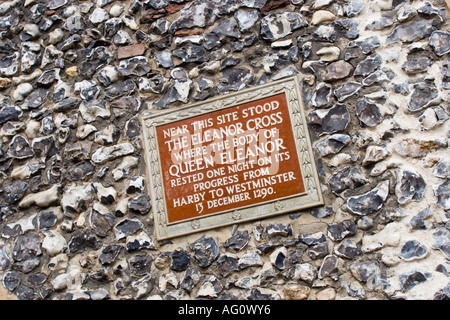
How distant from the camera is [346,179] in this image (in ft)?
9.02

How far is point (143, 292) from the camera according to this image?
2.92m

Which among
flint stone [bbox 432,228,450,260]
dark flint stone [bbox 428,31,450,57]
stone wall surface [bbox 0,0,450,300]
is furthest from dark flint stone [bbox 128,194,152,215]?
dark flint stone [bbox 428,31,450,57]

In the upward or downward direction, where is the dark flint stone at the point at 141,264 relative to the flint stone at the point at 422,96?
downward

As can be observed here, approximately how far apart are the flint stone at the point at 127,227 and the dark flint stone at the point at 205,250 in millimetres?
296

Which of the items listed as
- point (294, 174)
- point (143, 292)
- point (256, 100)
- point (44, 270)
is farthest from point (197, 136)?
point (44, 270)

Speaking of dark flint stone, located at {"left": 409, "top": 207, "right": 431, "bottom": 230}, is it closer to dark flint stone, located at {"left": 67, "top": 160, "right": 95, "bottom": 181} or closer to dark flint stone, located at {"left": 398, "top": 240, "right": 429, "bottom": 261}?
dark flint stone, located at {"left": 398, "top": 240, "right": 429, "bottom": 261}

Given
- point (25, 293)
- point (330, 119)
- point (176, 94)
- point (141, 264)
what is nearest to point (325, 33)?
point (330, 119)

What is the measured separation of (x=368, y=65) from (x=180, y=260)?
49.3 inches

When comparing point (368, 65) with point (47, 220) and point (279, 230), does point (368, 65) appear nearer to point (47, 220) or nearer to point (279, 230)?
point (279, 230)

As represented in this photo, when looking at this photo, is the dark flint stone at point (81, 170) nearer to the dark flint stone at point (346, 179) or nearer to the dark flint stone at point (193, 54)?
the dark flint stone at point (193, 54)

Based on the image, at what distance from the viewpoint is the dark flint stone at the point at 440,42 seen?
109 inches

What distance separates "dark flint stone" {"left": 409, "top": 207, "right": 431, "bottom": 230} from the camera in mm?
2594

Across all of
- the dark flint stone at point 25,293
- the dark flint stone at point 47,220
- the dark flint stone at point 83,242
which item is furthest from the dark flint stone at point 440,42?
the dark flint stone at point 25,293
